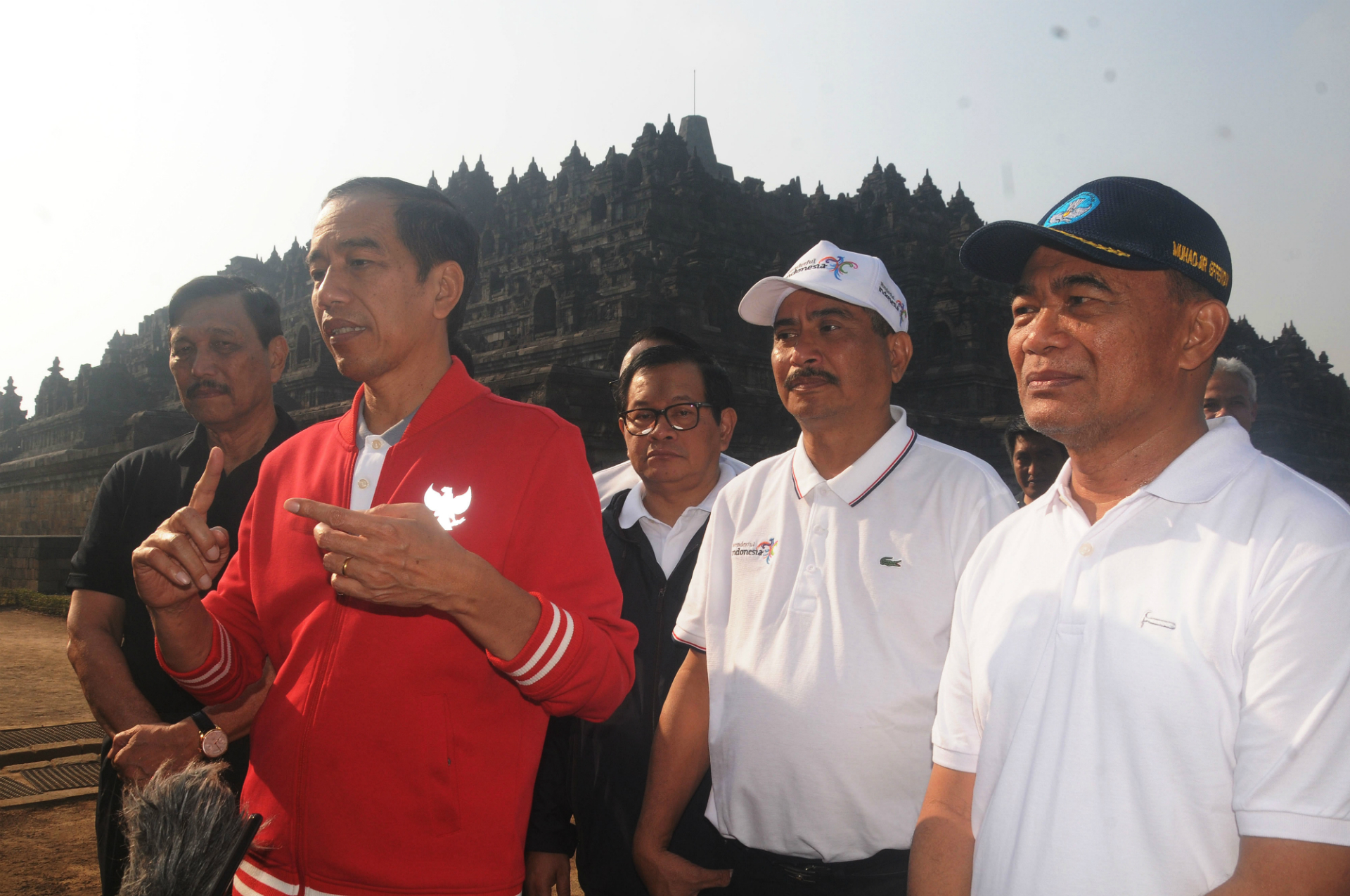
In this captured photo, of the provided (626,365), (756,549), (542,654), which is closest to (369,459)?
(542,654)

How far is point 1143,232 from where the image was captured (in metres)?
1.73

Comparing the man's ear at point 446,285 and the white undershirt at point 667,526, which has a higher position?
the man's ear at point 446,285

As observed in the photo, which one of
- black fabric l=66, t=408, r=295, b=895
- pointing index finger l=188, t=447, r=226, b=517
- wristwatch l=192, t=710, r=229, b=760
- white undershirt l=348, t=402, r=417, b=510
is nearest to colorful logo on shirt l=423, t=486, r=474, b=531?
white undershirt l=348, t=402, r=417, b=510

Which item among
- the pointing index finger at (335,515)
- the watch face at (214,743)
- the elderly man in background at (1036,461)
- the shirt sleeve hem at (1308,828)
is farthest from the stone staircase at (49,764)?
the shirt sleeve hem at (1308,828)

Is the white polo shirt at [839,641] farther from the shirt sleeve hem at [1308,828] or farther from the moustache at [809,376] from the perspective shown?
the shirt sleeve hem at [1308,828]

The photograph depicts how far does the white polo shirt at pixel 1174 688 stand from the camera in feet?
4.40

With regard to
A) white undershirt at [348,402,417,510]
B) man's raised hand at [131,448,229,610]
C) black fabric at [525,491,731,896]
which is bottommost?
black fabric at [525,491,731,896]

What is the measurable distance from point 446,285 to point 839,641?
1330 millimetres

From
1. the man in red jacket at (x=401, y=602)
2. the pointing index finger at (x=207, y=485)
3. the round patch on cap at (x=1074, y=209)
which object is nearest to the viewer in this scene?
the man in red jacket at (x=401, y=602)

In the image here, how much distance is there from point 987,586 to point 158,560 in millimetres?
1711

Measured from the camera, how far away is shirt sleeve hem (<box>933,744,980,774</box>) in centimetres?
185

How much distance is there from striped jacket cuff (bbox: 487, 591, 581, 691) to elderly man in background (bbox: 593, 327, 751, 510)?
1.45 m

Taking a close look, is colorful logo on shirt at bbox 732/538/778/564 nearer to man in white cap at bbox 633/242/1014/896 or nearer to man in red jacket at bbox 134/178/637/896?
man in white cap at bbox 633/242/1014/896

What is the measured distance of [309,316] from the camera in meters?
31.2
